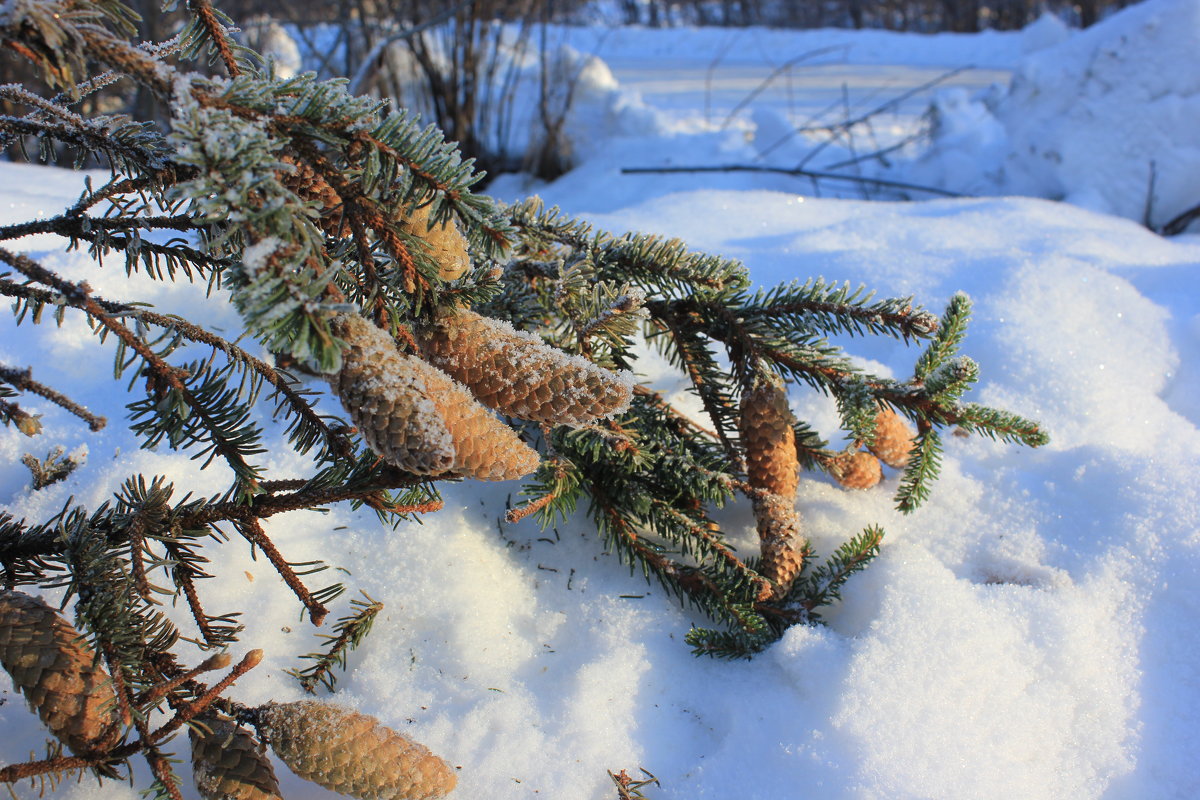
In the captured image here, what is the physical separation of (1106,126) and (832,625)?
2.82m

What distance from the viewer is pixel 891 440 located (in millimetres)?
1091

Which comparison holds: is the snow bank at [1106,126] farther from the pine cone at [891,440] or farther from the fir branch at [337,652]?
the fir branch at [337,652]

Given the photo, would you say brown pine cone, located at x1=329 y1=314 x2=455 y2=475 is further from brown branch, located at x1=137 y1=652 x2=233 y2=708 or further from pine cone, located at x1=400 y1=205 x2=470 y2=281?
brown branch, located at x1=137 y1=652 x2=233 y2=708

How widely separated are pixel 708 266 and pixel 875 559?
439 millimetres

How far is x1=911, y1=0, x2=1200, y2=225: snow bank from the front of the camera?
2.75 meters

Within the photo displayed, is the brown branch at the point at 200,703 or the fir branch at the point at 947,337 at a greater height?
the fir branch at the point at 947,337

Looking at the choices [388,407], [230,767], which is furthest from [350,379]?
[230,767]

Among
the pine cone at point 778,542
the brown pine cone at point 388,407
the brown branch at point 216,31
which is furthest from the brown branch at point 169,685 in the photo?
the pine cone at point 778,542

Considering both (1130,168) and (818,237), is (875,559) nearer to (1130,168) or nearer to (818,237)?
(818,237)

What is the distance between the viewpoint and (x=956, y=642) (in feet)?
2.95

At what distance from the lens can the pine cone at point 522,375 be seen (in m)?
0.66

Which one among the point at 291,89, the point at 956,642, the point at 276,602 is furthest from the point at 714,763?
the point at 291,89

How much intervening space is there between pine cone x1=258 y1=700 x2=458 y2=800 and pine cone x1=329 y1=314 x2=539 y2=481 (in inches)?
12.0

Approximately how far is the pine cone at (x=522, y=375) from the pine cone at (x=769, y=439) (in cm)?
31
